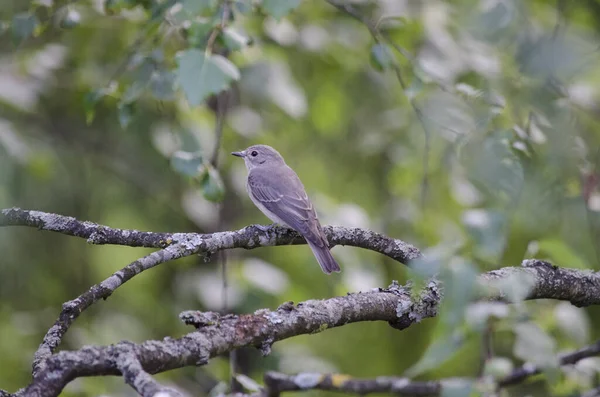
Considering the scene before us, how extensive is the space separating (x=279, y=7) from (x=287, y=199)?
2.22 meters

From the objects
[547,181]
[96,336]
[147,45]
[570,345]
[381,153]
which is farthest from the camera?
[381,153]

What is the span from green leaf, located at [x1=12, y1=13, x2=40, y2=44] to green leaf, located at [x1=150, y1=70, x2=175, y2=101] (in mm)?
798

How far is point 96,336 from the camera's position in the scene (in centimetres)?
676

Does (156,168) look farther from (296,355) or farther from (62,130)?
(296,355)

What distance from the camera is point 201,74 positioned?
4.22 meters

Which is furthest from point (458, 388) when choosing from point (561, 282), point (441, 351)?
point (561, 282)

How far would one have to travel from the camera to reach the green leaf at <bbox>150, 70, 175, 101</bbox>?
195 inches

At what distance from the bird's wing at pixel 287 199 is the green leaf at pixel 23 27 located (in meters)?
2.12

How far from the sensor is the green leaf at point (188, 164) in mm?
4730

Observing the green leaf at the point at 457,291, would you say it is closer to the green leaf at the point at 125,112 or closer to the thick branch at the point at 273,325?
the thick branch at the point at 273,325

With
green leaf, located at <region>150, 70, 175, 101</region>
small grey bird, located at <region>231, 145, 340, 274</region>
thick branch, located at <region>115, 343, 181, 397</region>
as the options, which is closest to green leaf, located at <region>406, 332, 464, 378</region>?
thick branch, located at <region>115, 343, 181, 397</region>

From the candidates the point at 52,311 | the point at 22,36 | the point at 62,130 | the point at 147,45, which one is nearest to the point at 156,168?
the point at 62,130

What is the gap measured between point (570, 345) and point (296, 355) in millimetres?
2649

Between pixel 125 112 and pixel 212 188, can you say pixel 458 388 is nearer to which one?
pixel 212 188
